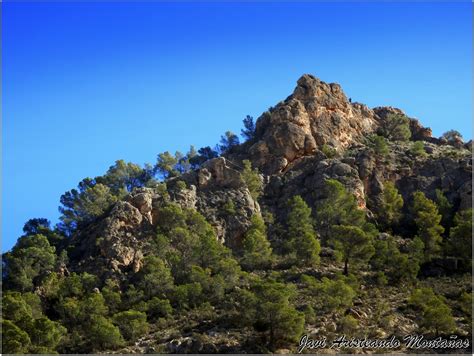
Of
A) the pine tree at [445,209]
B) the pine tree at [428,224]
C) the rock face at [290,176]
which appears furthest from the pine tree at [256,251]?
the pine tree at [445,209]

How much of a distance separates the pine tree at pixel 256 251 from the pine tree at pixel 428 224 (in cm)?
1545

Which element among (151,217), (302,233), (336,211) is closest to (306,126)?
(336,211)

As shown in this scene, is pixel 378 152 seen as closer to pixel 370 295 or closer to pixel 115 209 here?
pixel 370 295

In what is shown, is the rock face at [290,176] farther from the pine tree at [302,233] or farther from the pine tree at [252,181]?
the pine tree at [302,233]

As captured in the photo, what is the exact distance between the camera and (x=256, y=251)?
218ft

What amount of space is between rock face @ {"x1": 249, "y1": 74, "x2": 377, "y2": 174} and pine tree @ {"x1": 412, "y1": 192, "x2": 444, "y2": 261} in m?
16.2

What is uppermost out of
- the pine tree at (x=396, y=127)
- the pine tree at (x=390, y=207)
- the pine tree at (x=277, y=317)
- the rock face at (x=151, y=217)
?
the pine tree at (x=396, y=127)

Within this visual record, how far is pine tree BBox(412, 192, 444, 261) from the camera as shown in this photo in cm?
6569

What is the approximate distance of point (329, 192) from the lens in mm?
73500

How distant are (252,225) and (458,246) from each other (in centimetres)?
2109

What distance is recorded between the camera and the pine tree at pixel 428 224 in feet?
216

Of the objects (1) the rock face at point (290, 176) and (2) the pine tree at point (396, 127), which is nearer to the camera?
(1) the rock face at point (290, 176)

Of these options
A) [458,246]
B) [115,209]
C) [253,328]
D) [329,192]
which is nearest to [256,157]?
[329,192]

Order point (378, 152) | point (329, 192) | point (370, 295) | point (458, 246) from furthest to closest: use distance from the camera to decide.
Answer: point (378, 152) < point (329, 192) < point (458, 246) < point (370, 295)
